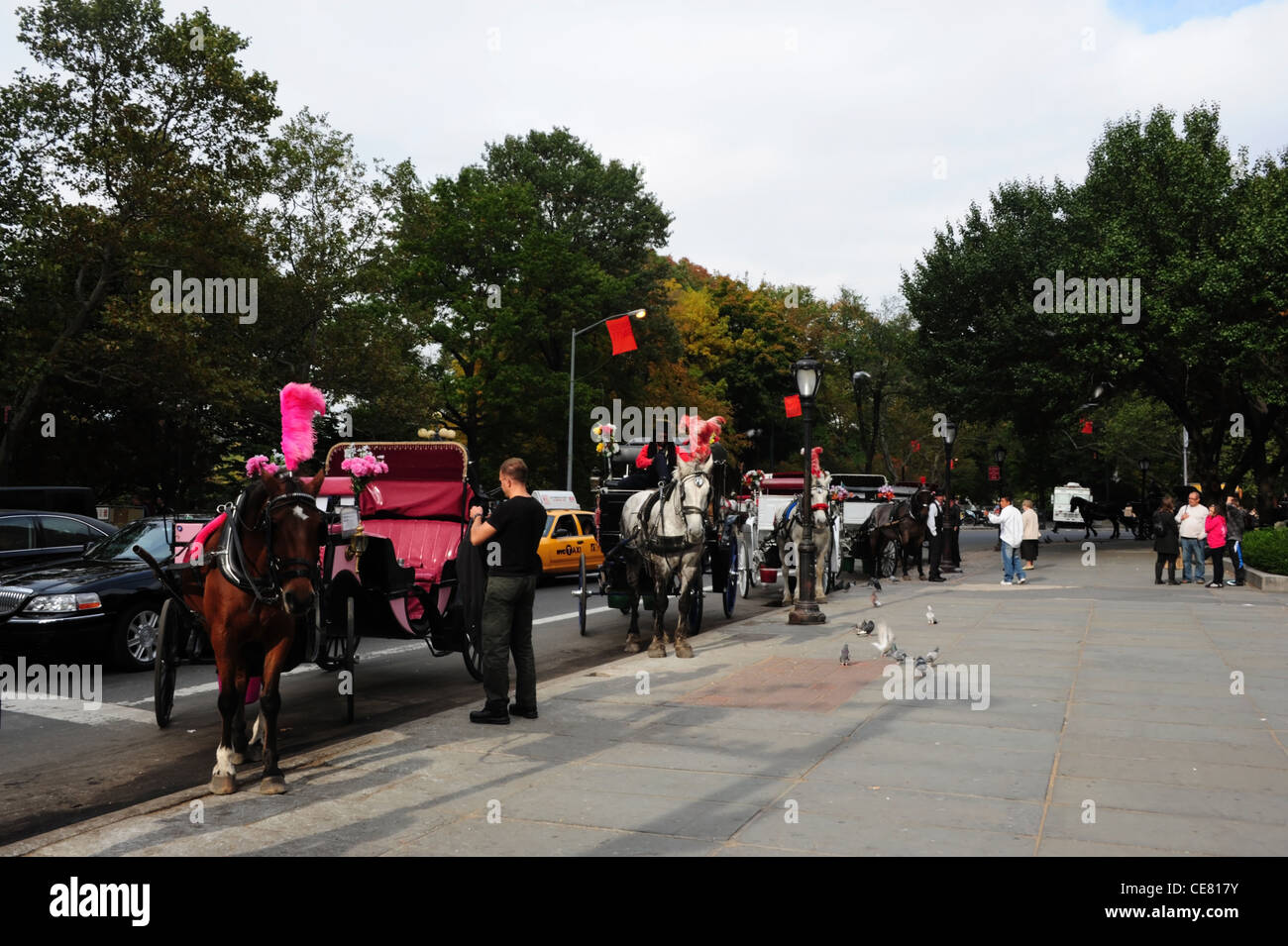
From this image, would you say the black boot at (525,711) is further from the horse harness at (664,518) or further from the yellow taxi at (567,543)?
the yellow taxi at (567,543)

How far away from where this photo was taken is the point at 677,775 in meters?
6.62

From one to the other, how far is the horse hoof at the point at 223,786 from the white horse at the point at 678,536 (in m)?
6.35

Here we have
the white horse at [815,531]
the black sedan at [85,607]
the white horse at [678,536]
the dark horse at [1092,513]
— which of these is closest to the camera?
the black sedan at [85,607]

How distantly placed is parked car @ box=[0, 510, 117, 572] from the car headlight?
116 inches

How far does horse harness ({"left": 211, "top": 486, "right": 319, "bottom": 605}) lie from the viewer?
6.34 meters

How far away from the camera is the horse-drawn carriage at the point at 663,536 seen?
12078 millimetres

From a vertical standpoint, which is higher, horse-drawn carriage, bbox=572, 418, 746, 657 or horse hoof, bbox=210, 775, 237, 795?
horse-drawn carriage, bbox=572, 418, 746, 657

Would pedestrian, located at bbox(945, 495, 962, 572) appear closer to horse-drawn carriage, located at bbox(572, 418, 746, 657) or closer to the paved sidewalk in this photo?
horse-drawn carriage, located at bbox(572, 418, 746, 657)

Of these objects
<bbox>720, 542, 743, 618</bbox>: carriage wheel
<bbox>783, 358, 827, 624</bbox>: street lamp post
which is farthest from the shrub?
<bbox>720, 542, 743, 618</bbox>: carriage wheel

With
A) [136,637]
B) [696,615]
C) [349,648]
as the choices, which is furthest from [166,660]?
[696,615]

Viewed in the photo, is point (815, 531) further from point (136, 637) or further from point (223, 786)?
point (223, 786)

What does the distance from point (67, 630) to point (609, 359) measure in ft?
128

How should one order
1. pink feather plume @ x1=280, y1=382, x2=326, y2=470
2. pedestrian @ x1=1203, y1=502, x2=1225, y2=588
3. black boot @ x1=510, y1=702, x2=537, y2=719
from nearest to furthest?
1. pink feather plume @ x1=280, y1=382, x2=326, y2=470
2. black boot @ x1=510, y1=702, x2=537, y2=719
3. pedestrian @ x1=1203, y1=502, x2=1225, y2=588

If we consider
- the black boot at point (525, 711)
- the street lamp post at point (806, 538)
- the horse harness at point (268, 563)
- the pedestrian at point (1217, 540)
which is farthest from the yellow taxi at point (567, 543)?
the horse harness at point (268, 563)
